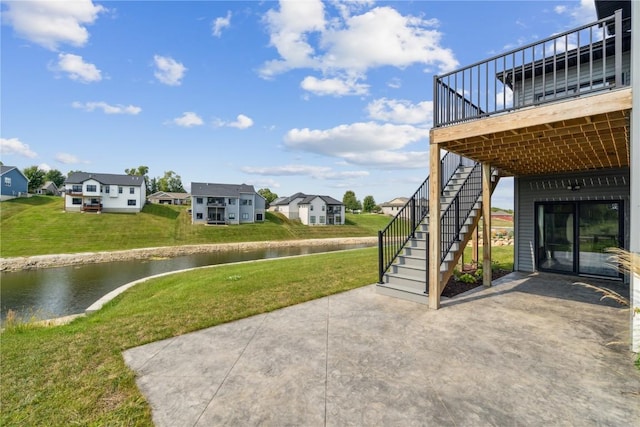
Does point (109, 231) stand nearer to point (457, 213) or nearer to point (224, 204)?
point (224, 204)

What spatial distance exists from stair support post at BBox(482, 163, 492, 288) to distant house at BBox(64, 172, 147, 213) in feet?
130

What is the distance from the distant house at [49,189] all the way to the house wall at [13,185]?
17.8 metres

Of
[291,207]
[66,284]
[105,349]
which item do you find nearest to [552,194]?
[105,349]

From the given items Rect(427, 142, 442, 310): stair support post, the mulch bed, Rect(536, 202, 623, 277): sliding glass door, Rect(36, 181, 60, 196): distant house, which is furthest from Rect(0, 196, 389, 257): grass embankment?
Rect(536, 202, 623, 277): sliding glass door

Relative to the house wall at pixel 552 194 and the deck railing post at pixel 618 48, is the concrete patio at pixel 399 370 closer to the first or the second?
the deck railing post at pixel 618 48

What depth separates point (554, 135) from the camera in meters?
4.23

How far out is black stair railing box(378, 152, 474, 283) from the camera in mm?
6254

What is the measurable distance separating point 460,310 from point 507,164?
387cm

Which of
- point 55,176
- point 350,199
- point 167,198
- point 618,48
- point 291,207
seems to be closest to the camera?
point 618,48

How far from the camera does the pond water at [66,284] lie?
358 inches

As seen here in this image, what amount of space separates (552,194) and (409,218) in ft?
14.0

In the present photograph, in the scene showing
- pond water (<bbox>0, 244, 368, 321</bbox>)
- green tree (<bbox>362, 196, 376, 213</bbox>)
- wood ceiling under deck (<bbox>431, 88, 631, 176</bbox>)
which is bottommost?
pond water (<bbox>0, 244, 368, 321</bbox>)

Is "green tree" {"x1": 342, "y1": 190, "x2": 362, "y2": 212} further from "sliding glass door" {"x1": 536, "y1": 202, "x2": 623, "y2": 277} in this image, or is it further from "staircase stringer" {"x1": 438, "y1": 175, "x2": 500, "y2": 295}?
"staircase stringer" {"x1": 438, "y1": 175, "x2": 500, "y2": 295}

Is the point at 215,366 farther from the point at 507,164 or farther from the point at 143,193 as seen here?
the point at 143,193
